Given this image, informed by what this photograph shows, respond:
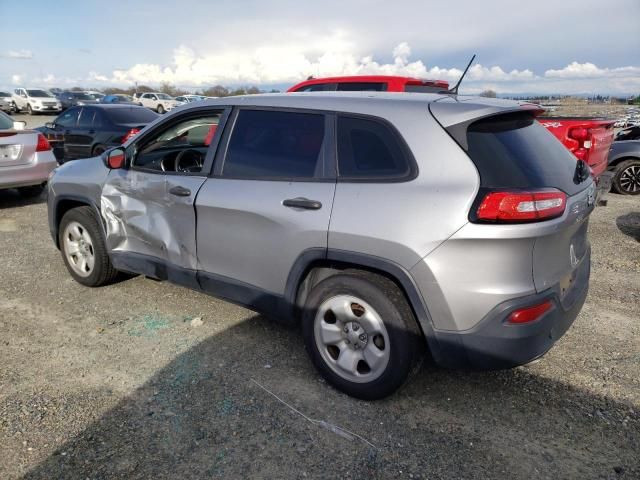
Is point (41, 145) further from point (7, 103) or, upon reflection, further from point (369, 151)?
point (7, 103)

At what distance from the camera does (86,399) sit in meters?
2.84

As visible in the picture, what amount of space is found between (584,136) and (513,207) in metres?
5.19

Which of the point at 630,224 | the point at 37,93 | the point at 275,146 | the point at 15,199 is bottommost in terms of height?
the point at 15,199

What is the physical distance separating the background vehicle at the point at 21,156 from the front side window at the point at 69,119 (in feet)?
8.10

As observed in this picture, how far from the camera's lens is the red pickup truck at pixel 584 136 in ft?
21.2

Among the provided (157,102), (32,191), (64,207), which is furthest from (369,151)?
(157,102)

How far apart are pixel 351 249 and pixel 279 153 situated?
83 cm

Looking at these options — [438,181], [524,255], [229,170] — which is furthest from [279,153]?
[524,255]

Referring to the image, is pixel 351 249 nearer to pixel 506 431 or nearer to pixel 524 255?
pixel 524 255

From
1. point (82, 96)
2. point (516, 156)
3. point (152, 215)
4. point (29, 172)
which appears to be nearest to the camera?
point (516, 156)

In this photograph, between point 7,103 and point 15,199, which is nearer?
point 15,199

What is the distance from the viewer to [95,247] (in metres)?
4.20

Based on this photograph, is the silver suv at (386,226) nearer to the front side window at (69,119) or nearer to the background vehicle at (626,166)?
the background vehicle at (626,166)

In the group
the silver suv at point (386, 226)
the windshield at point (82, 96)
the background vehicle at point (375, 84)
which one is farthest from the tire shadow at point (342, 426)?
the windshield at point (82, 96)
